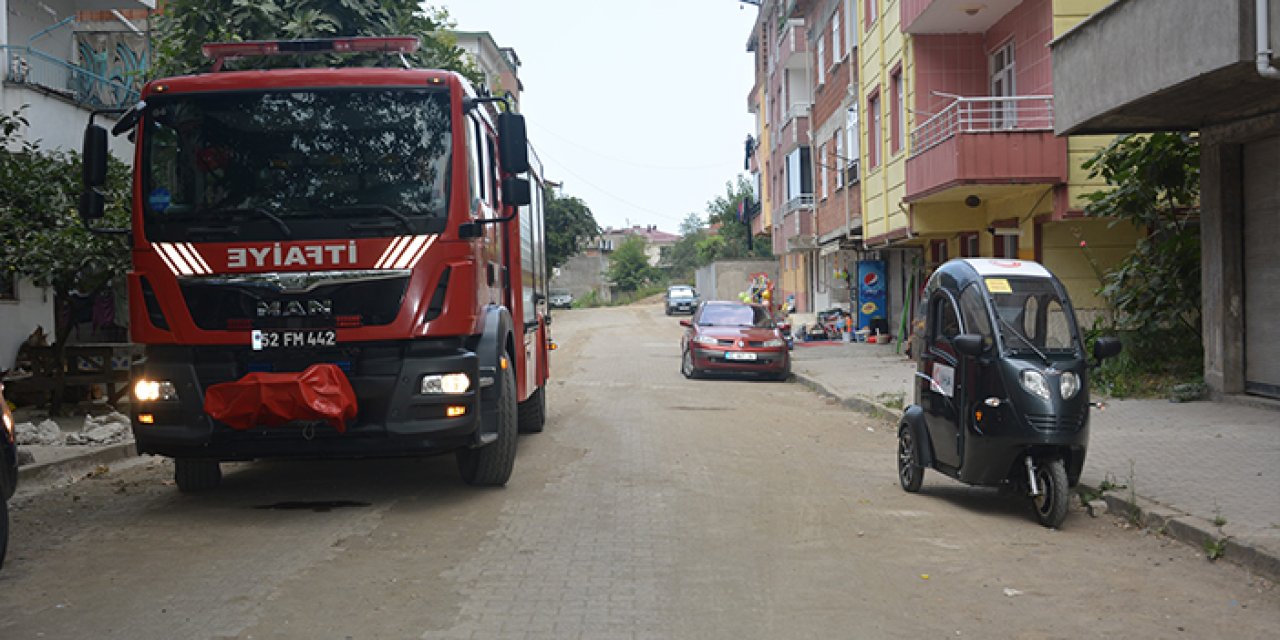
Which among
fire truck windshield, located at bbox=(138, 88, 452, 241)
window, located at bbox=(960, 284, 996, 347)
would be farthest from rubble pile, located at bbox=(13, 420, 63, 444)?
window, located at bbox=(960, 284, 996, 347)

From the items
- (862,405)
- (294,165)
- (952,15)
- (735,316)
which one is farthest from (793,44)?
(294,165)

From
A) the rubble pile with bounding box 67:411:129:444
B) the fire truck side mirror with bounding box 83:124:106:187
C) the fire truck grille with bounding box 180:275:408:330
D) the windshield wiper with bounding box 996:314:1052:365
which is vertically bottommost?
the rubble pile with bounding box 67:411:129:444

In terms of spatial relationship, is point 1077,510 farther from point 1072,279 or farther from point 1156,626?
point 1072,279

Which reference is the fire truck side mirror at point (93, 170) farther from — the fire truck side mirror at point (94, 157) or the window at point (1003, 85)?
the window at point (1003, 85)

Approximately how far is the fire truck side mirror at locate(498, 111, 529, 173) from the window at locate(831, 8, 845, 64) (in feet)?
69.9

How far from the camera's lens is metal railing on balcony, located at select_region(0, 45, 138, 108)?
15461 millimetres

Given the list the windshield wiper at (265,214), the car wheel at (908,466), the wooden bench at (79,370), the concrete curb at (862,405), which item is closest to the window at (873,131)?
the concrete curb at (862,405)

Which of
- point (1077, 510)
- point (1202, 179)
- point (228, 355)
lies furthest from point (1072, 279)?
point (228, 355)

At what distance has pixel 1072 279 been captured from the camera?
18.0m

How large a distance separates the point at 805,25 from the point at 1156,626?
31598 millimetres

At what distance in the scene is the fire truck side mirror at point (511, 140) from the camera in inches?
317

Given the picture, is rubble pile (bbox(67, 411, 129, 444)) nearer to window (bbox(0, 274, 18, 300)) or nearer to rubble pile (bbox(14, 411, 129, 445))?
rubble pile (bbox(14, 411, 129, 445))

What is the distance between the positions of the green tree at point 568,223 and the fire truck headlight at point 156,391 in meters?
50.1

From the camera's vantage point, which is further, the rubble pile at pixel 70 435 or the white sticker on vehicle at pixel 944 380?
the rubble pile at pixel 70 435
